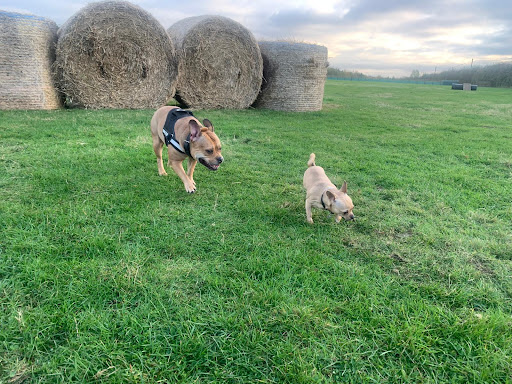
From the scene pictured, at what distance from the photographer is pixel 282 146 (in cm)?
602

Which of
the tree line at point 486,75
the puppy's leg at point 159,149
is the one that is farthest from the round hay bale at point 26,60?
the tree line at point 486,75

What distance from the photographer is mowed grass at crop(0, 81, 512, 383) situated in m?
1.69

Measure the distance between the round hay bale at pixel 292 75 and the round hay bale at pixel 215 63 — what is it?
53 centimetres

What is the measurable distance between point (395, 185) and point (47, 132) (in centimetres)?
590

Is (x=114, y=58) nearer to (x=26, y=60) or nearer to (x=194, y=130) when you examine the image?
(x=26, y=60)

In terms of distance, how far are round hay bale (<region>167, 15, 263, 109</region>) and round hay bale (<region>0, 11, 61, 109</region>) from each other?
10.2 feet

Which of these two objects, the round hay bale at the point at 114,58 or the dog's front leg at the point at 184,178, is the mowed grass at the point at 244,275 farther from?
the round hay bale at the point at 114,58

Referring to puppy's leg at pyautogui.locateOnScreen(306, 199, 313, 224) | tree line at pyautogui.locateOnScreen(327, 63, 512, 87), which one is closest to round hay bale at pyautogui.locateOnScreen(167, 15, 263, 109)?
puppy's leg at pyautogui.locateOnScreen(306, 199, 313, 224)

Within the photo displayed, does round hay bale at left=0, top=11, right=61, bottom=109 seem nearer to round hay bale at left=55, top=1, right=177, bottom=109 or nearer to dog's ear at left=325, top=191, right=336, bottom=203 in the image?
round hay bale at left=55, top=1, right=177, bottom=109

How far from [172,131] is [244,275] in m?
2.14

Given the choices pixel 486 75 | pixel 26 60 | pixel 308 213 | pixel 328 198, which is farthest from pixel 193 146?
pixel 486 75

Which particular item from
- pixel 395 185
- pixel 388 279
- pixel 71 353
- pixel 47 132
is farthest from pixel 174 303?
pixel 47 132

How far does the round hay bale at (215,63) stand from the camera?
8766 millimetres

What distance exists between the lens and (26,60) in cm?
733
